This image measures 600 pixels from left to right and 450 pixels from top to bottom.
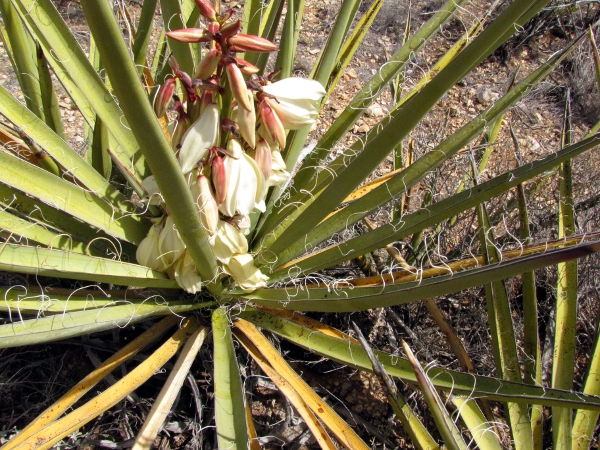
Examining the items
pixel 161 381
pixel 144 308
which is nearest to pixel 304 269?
pixel 144 308

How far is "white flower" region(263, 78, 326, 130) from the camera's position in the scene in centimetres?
86

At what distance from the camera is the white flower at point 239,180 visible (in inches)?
33.4

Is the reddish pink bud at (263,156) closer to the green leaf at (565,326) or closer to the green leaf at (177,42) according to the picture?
the green leaf at (177,42)

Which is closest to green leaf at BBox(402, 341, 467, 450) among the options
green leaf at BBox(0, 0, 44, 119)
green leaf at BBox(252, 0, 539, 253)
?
green leaf at BBox(252, 0, 539, 253)

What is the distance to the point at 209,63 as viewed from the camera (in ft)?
2.52

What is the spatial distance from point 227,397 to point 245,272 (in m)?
0.26

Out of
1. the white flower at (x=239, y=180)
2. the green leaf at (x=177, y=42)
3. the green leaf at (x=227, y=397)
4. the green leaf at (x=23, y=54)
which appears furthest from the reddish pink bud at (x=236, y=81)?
the green leaf at (x=23, y=54)

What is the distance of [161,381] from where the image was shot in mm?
1233

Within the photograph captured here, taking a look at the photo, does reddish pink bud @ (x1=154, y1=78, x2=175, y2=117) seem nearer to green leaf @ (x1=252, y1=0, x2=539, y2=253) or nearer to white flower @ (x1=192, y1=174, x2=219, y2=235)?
white flower @ (x1=192, y1=174, x2=219, y2=235)

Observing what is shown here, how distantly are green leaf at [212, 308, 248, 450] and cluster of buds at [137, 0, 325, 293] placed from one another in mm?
142

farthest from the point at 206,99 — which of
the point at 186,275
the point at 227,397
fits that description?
the point at 227,397

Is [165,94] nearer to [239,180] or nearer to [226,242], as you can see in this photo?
[239,180]

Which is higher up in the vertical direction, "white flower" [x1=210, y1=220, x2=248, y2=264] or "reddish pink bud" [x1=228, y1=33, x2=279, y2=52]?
"reddish pink bud" [x1=228, y1=33, x2=279, y2=52]

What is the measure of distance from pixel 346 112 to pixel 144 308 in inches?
25.6
